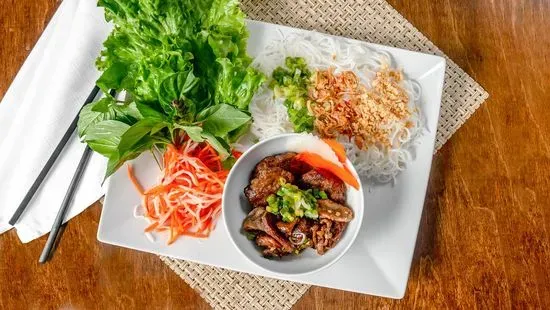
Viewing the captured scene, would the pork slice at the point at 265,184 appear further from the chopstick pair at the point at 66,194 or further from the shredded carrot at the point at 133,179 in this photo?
the chopstick pair at the point at 66,194

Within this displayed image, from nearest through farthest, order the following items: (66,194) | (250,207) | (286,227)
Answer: (286,227) → (250,207) → (66,194)

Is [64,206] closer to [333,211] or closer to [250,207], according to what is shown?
[250,207]

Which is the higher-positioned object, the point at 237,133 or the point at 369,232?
the point at 237,133

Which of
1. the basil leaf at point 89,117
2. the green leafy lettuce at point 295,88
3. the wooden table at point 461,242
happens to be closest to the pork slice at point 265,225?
the green leafy lettuce at point 295,88

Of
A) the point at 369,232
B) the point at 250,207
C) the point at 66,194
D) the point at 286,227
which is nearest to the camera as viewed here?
the point at 286,227

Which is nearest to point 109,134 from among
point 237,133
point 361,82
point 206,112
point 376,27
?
point 206,112

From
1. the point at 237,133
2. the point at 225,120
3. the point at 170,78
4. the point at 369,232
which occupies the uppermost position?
the point at 170,78

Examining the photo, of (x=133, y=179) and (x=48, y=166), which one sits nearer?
(x=133, y=179)
